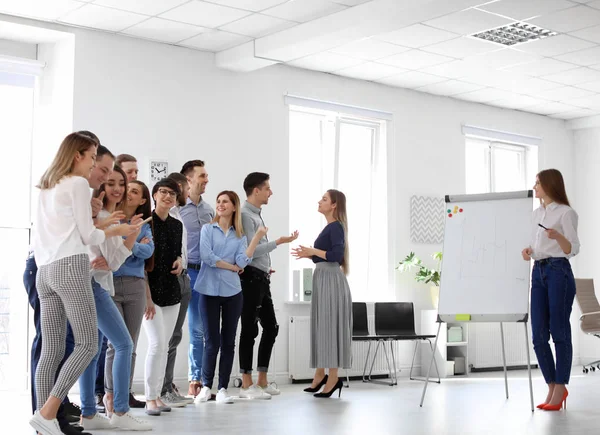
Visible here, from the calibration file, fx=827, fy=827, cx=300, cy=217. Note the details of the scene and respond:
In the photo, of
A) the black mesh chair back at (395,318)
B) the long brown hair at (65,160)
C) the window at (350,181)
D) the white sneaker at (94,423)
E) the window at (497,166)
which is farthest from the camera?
the window at (497,166)

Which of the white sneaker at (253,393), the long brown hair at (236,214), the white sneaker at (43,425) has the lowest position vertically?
the white sneaker at (253,393)

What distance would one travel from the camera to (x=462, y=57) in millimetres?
8062

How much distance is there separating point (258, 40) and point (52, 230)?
3.90 m

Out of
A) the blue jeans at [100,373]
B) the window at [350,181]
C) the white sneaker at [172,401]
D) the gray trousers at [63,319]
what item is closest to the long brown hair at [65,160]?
the gray trousers at [63,319]

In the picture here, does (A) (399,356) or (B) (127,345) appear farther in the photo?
(A) (399,356)

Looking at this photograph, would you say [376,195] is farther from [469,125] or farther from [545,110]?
[545,110]

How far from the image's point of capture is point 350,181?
354 inches

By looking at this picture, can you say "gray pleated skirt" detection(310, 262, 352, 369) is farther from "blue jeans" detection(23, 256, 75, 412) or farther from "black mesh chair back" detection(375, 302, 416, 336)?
"blue jeans" detection(23, 256, 75, 412)

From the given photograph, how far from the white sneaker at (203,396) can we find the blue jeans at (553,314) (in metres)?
2.34

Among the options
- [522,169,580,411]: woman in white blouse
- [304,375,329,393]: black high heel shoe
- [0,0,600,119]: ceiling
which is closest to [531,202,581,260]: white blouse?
[522,169,580,411]: woman in white blouse

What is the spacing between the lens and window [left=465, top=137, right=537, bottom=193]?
10.2m

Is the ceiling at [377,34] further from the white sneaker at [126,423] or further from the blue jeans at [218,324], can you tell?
the white sneaker at [126,423]

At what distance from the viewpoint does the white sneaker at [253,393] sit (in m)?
6.32

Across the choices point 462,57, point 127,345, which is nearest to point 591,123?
point 462,57
